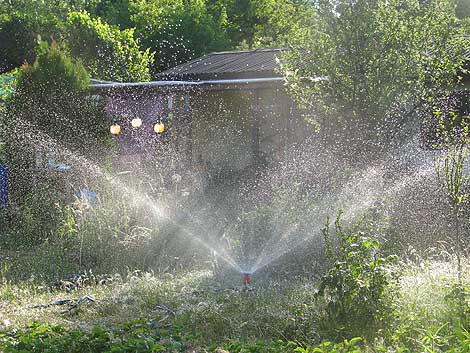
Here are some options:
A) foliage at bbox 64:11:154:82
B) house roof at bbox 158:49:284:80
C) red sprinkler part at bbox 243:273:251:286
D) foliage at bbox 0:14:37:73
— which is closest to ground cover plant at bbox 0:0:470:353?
red sprinkler part at bbox 243:273:251:286

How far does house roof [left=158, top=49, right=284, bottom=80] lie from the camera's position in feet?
46.7

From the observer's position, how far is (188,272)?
6.52 metres

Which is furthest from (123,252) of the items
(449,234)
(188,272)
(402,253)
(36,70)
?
(36,70)

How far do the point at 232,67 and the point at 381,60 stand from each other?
24.6 ft

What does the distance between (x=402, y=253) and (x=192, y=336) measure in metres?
3.00

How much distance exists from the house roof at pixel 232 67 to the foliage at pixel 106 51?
2.51 metres

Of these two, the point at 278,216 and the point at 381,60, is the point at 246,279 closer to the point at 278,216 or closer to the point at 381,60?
the point at 278,216

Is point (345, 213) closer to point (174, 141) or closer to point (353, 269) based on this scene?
point (353, 269)

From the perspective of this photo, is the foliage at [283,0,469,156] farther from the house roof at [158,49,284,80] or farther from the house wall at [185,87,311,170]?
the house roof at [158,49,284,80]

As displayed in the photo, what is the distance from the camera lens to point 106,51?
19766 mm

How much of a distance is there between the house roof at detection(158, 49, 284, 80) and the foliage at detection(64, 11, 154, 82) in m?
2.51

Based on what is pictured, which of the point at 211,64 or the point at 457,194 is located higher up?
the point at 211,64

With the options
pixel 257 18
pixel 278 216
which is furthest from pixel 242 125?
pixel 257 18

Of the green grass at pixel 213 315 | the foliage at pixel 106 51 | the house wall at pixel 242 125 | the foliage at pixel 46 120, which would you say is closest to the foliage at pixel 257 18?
the foliage at pixel 106 51
